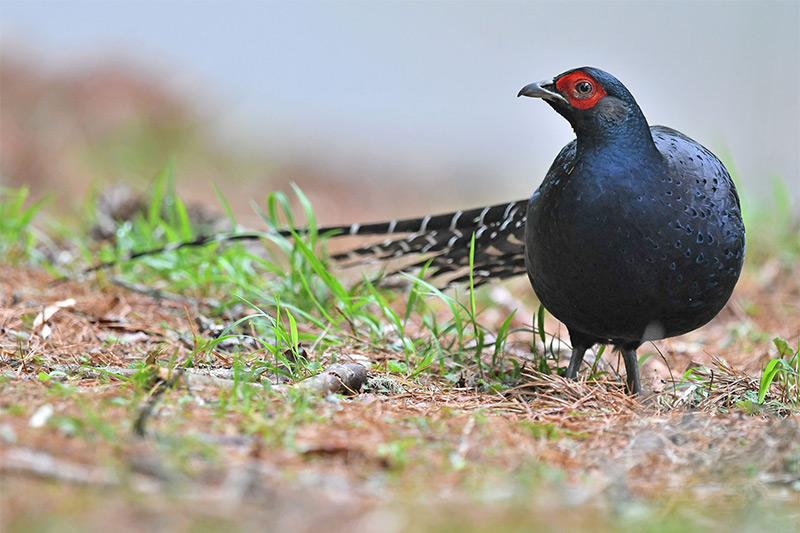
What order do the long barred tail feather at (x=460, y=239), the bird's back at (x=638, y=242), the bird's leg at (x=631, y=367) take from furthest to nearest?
the long barred tail feather at (x=460, y=239) < the bird's leg at (x=631, y=367) < the bird's back at (x=638, y=242)

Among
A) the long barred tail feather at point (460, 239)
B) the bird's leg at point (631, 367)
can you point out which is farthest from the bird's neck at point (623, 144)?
the bird's leg at point (631, 367)

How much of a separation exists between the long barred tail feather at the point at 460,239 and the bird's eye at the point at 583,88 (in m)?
0.69

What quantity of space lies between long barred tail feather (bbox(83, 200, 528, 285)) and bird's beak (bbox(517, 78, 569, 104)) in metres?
0.64

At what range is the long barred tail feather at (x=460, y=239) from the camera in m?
3.44

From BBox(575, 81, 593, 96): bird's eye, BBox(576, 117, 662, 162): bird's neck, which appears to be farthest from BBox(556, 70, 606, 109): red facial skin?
BBox(576, 117, 662, 162): bird's neck

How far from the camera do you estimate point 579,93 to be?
2.75 metres

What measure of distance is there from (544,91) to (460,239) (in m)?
0.96

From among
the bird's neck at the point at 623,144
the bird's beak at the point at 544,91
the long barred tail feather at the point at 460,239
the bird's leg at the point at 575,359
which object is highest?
the bird's beak at the point at 544,91

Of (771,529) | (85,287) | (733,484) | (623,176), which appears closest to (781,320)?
(623,176)

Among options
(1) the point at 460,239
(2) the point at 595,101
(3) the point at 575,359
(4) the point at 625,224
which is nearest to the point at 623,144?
(2) the point at 595,101

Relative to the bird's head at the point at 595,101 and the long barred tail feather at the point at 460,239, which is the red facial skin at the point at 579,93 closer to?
the bird's head at the point at 595,101

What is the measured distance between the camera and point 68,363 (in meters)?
2.80

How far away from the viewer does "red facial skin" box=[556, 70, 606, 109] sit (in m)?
2.73

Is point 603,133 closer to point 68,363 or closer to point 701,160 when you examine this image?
point 701,160
